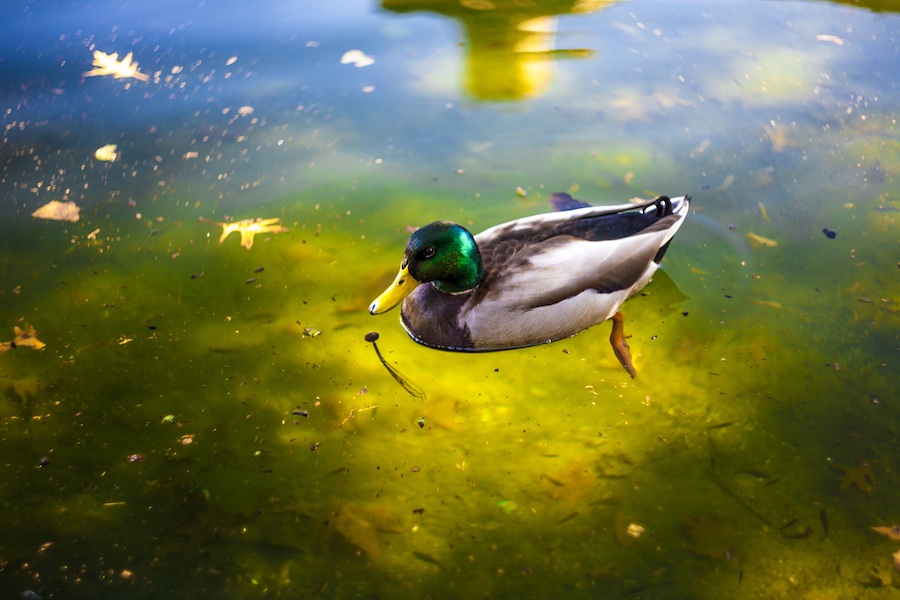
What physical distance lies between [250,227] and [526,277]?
1.76 meters

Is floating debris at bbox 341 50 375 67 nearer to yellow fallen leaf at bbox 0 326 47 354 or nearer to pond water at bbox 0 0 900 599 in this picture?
pond water at bbox 0 0 900 599

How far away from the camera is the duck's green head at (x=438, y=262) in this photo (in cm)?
349

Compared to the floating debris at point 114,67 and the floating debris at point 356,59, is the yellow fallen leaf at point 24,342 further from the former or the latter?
the floating debris at point 356,59

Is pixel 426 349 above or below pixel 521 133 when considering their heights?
below

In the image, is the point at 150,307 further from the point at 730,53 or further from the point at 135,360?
the point at 730,53

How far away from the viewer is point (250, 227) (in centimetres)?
443

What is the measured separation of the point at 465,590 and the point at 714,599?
0.86 meters

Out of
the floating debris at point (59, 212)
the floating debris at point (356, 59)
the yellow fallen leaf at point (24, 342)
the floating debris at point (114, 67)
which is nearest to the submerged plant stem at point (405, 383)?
the yellow fallen leaf at point (24, 342)

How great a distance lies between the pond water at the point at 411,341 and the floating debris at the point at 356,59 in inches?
1.2

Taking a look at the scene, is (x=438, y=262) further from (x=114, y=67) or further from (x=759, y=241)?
(x=114, y=67)

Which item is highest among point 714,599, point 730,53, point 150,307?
point 730,53

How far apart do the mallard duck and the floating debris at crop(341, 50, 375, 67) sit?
2627mm

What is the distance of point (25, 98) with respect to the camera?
544cm

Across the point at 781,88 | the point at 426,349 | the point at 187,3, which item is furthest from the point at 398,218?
the point at 187,3
